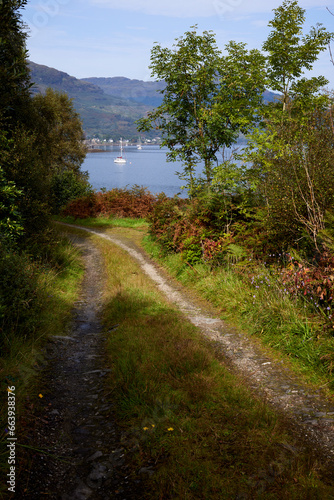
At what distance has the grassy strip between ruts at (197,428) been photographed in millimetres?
3307

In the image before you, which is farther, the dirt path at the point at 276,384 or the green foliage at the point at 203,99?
the green foliage at the point at 203,99

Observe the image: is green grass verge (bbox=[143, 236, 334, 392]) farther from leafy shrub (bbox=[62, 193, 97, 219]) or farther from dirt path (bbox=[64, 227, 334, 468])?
leafy shrub (bbox=[62, 193, 97, 219])

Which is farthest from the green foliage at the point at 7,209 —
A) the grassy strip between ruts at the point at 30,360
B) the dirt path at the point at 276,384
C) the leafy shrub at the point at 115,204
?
the leafy shrub at the point at 115,204

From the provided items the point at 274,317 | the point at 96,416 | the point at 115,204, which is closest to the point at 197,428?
the point at 96,416

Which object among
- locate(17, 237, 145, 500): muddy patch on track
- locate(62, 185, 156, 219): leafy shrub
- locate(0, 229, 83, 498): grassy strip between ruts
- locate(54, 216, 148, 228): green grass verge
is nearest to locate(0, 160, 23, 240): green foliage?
locate(0, 229, 83, 498): grassy strip between ruts

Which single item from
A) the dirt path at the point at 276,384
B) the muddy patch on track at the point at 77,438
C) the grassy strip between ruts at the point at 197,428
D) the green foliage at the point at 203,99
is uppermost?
the green foliage at the point at 203,99

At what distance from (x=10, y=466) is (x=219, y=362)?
3.36m

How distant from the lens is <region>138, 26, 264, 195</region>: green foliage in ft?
36.8

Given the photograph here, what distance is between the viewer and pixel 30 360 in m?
5.68

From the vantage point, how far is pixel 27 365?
5543 millimetres

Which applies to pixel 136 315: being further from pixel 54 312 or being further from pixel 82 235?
pixel 82 235

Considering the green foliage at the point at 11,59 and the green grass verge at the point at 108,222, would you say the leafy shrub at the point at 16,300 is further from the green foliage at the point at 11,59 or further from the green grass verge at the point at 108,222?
the green grass verge at the point at 108,222

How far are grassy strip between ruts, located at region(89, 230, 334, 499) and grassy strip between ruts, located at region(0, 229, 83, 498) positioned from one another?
3.66 ft

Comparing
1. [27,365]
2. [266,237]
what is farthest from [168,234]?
[27,365]
